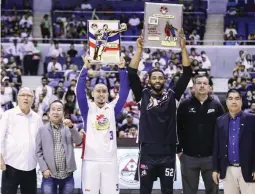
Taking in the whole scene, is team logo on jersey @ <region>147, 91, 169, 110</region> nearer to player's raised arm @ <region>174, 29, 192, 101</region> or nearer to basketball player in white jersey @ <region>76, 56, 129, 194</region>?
player's raised arm @ <region>174, 29, 192, 101</region>

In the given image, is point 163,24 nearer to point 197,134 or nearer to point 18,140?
point 197,134

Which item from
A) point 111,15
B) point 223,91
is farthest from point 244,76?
point 111,15

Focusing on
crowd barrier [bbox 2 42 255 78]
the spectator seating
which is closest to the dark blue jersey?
crowd barrier [bbox 2 42 255 78]

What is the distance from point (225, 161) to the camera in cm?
766

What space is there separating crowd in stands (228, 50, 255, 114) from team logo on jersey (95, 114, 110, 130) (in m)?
6.92

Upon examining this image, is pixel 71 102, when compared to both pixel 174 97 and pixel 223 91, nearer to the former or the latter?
pixel 223 91

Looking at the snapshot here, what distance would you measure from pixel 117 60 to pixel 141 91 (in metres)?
0.60

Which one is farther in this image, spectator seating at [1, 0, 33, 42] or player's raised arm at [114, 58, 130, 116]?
spectator seating at [1, 0, 33, 42]

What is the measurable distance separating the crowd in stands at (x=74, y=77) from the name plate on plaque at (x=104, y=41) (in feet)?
16.3

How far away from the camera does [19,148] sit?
8.17 meters

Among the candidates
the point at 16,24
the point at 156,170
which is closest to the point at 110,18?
the point at 16,24

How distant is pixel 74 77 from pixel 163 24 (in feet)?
33.1

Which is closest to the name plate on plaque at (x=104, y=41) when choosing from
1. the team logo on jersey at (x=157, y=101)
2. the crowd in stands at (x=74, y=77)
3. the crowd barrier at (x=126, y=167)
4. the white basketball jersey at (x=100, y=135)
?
the white basketball jersey at (x=100, y=135)

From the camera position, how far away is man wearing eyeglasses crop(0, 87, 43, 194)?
8156mm
